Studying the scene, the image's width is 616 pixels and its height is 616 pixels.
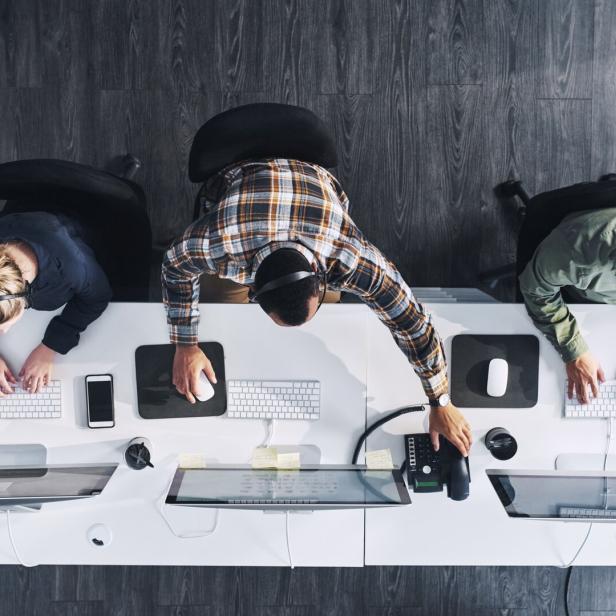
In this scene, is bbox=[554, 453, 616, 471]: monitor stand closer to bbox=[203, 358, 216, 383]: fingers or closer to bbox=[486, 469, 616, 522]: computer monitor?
bbox=[486, 469, 616, 522]: computer monitor

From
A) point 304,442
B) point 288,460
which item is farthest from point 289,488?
point 304,442

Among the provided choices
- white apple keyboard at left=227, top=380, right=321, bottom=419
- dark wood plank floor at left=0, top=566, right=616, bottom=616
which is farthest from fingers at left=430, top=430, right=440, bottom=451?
dark wood plank floor at left=0, top=566, right=616, bottom=616

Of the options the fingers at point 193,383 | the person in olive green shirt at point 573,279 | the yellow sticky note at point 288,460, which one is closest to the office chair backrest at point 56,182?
the fingers at point 193,383

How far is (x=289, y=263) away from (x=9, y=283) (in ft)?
2.35

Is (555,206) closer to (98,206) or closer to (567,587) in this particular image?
(98,206)

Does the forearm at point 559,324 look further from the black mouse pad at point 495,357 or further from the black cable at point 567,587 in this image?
the black cable at point 567,587

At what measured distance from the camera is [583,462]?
1.63 metres

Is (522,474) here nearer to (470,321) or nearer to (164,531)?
(470,321)

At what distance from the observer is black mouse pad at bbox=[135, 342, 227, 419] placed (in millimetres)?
1613

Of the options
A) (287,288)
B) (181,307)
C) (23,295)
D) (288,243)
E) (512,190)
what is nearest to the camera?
(287,288)

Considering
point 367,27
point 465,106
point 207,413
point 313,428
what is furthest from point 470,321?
point 367,27

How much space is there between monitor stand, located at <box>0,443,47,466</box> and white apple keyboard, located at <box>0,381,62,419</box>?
96mm

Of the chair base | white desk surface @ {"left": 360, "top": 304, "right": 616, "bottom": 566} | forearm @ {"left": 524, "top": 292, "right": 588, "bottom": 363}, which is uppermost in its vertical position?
the chair base

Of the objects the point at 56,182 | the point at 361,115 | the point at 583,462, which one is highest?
the point at 361,115
